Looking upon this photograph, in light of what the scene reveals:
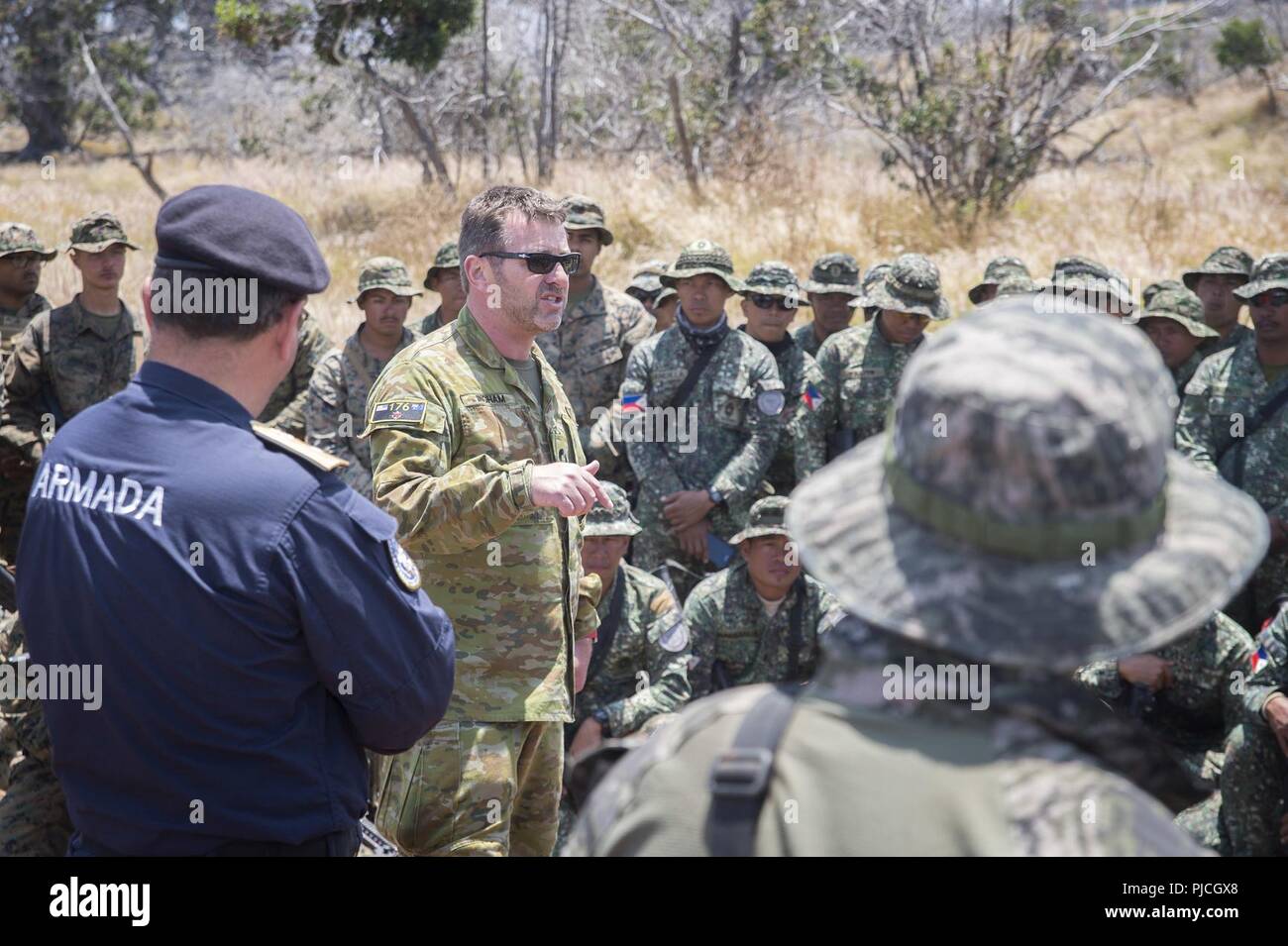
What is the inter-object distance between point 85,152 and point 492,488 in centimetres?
2674

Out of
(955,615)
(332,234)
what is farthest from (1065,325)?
(332,234)

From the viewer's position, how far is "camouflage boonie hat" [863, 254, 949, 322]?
664 cm

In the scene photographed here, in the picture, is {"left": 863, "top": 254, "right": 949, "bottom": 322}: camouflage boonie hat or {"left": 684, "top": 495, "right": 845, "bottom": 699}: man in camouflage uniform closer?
{"left": 684, "top": 495, "right": 845, "bottom": 699}: man in camouflage uniform

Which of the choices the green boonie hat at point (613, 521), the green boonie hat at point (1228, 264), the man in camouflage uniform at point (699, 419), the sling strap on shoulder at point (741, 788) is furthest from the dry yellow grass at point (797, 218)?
the sling strap on shoulder at point (741, 788)

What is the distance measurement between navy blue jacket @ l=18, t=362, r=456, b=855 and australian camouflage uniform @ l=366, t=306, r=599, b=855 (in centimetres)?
93

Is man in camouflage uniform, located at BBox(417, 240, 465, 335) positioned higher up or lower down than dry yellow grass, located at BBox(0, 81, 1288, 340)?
lower down

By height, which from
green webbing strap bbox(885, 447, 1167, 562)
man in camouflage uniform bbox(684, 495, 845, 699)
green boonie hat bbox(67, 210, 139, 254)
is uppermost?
green boonie hat bbox(67, 210, 139, 254)

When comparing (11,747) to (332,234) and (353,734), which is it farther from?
(332,234)

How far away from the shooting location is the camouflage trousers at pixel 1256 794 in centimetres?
439

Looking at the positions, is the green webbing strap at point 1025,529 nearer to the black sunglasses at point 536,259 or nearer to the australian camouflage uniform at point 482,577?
the australian camouflage uniform at point 482,577

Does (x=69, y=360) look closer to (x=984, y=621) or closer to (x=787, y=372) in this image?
(x=787, y=372)

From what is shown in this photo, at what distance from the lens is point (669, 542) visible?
631 cm

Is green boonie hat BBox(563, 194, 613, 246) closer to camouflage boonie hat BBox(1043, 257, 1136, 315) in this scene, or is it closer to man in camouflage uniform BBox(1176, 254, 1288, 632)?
camouflage boonie hat BBox(1043, 257, 1136, 315)

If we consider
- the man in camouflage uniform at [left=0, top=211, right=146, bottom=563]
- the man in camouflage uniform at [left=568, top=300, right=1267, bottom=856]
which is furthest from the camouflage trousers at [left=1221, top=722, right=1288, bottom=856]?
the man in camouflage uniform at [left=0, top=211, right=146, bottom=563]
